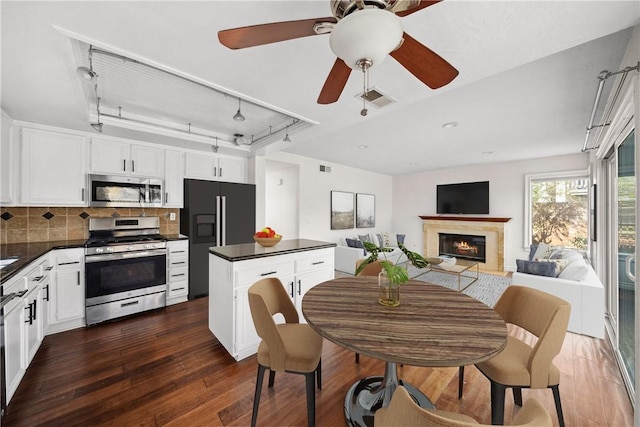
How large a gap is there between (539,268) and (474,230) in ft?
10.7

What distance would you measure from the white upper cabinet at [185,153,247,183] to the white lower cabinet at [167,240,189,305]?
1.06 metres

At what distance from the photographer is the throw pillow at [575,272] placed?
2.87m

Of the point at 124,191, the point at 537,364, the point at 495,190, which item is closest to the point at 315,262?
the point at 537,364

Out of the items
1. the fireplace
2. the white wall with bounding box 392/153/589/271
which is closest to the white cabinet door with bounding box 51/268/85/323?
the white wall with bounding box 392/153/589/271

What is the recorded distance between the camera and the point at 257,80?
1947 millimetres

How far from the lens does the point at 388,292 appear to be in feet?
4.78

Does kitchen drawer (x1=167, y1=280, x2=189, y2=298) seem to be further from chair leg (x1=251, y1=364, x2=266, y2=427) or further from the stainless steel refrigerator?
A: chair leg (x1=251, y1=364, x2=266, y2=427)

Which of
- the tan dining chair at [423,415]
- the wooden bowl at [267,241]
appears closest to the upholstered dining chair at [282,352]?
the tan dining chair at [423,415]

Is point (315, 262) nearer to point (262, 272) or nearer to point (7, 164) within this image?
point (262, 272)

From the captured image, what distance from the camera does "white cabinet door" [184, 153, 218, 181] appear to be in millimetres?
3750

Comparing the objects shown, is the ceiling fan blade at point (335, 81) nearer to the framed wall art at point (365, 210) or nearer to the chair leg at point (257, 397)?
the chair leg at point (257, 397)

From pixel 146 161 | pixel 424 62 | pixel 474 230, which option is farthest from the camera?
pixel 474 230

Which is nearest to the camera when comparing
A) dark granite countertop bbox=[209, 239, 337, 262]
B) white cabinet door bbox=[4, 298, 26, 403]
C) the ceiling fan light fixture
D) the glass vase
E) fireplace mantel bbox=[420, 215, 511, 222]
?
the ceiling fan light fixture

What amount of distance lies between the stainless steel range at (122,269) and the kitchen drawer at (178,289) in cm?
12
